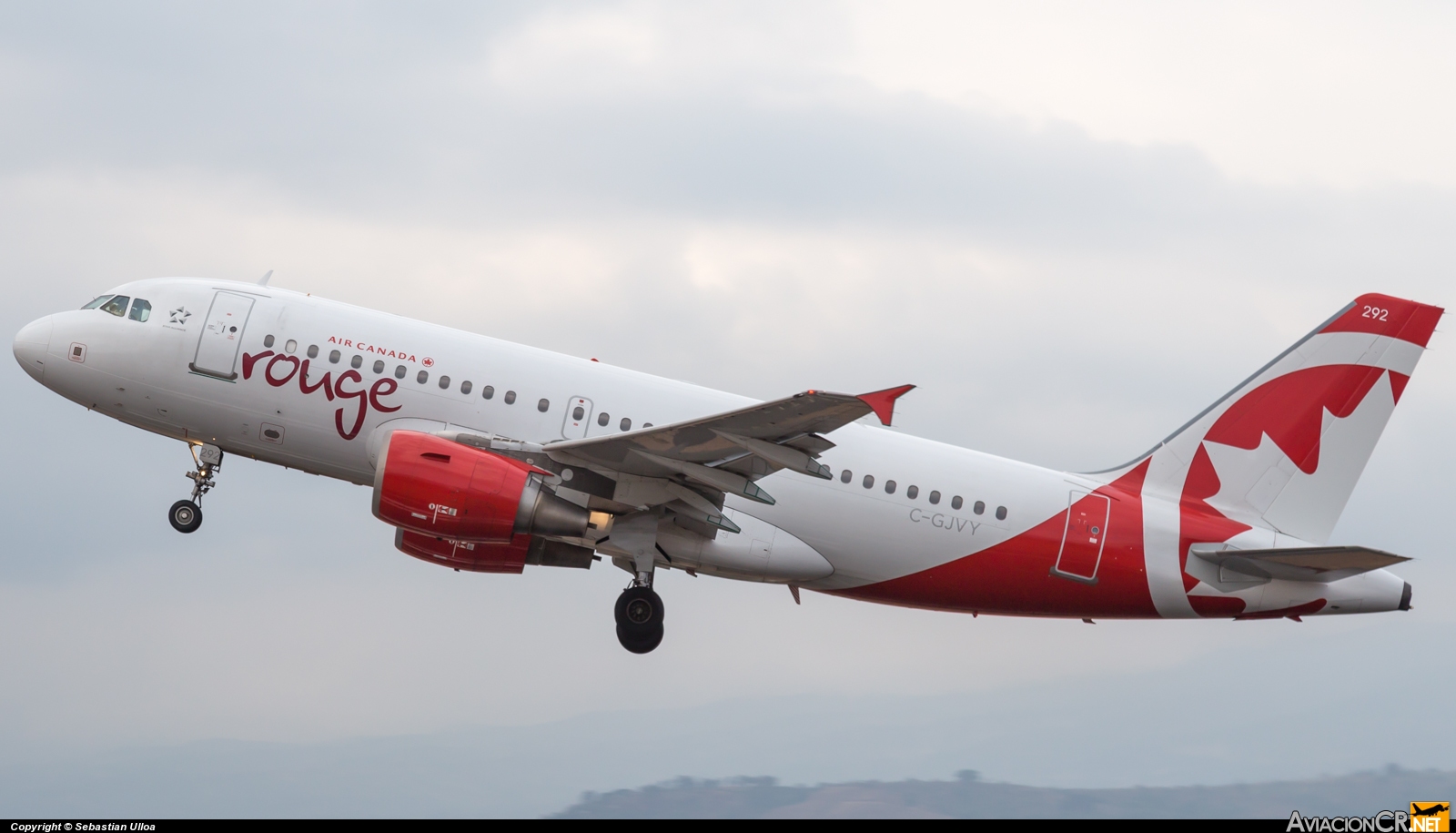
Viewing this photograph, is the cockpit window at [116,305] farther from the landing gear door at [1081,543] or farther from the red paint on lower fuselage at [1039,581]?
the landing gear door at [1081,543]

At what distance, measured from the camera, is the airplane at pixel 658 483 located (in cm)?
2202

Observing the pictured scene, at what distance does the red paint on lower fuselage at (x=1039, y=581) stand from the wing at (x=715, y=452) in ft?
12.6

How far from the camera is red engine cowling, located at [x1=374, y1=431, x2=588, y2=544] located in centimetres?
2052

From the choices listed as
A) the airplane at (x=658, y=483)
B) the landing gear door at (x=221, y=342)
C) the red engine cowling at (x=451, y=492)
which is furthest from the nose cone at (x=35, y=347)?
the red engine cowling at (x=451, y=492)

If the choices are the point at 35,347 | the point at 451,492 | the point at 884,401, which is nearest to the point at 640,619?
the point at 451,492

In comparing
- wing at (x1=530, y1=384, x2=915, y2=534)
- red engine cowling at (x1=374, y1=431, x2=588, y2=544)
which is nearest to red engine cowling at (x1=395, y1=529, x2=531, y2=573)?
red engine cowling at (x1=374, y1=431, x2=588, y2=544)

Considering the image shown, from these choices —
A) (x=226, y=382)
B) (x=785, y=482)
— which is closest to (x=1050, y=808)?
(x=785, y=482)

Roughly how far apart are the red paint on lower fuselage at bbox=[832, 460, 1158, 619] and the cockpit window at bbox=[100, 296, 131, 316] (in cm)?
1497

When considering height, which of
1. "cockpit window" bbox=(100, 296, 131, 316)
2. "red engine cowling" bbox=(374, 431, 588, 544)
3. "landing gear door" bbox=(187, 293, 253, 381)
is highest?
"cockpit window" bbox=(100, 296, 131, 316)

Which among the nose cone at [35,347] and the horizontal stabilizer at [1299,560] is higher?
the nose cone at [35,347]

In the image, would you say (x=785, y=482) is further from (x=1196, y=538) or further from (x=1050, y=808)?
(x=1050, y=808)

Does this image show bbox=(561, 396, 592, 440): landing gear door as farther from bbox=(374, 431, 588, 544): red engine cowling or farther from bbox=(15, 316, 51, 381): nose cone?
bbox=(15, 316, 51, 381): nose cone

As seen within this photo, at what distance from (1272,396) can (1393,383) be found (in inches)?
99.4

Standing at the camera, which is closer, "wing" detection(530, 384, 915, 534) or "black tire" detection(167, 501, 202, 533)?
"wing" detection(530, 384, 915, 534)
